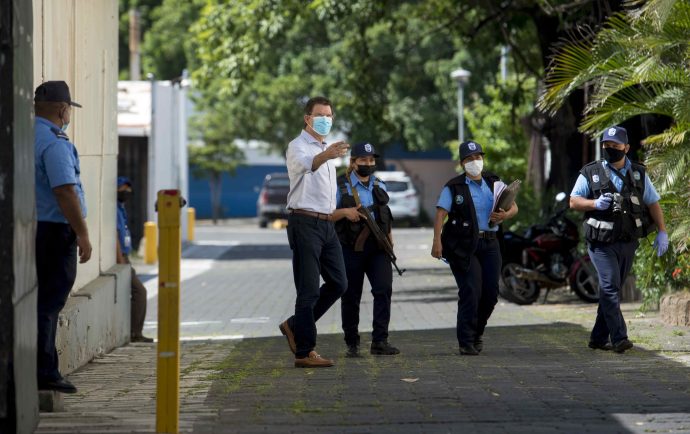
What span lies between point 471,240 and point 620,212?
1.11 m

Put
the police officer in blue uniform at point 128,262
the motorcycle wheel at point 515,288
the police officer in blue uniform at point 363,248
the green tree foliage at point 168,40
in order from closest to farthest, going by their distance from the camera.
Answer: the police officer in blue uniform at point 363,248 → the police officer in blue uniform at point 128,262 → the motorcycle wheel at point 515,288 → the green tree foliage at point 168,40

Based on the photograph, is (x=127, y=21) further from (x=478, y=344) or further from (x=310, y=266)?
(x=310, y=266)

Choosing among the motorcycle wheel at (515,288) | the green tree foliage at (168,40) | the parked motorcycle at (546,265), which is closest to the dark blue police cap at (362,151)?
the parked motorcycle at (546,265)

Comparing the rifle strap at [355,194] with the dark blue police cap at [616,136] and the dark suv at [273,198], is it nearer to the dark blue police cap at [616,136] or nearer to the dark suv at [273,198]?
the dark blue police cap at [616,136]

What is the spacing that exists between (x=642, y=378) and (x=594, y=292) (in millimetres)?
8431

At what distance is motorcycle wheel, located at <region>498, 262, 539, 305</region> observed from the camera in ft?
59.1

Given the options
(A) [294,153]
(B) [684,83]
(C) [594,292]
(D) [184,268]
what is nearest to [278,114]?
(D) [184,268]

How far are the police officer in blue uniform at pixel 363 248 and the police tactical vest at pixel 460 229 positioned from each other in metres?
0.46

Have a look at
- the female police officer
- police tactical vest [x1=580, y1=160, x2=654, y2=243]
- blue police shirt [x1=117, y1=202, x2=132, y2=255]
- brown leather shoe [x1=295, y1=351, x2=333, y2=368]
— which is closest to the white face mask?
the female police officer

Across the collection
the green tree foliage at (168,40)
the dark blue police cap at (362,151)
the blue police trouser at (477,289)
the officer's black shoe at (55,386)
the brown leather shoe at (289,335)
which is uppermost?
the green tree foliage at (168,40)

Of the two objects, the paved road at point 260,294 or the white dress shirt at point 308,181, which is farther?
the paved road at point 260,294

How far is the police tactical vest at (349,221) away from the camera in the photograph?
11047mm

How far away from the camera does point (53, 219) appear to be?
27.0ft

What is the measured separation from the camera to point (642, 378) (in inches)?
368
